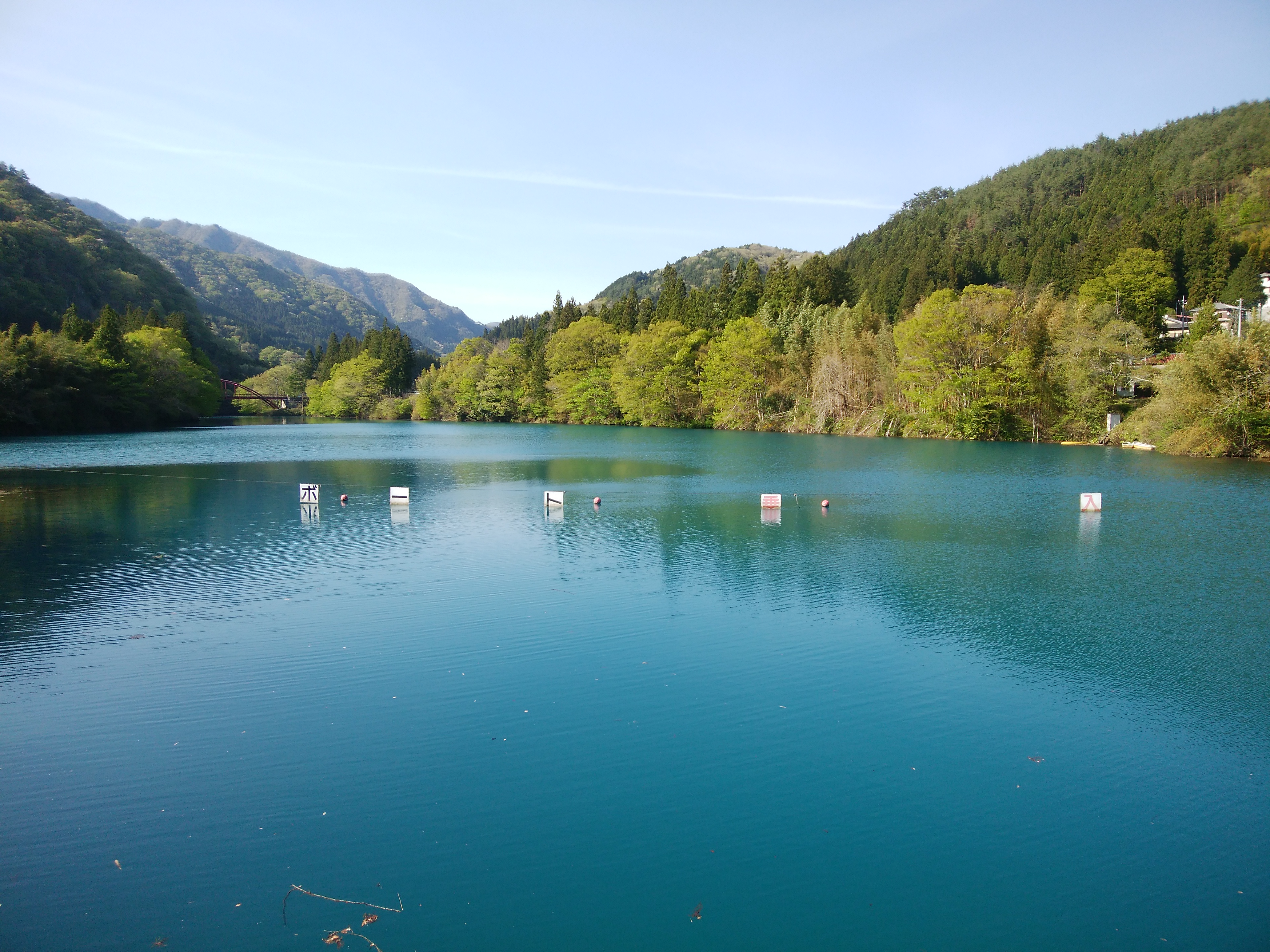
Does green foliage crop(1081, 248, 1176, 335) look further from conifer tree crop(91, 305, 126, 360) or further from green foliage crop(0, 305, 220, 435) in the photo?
conifer tree crop(91, 305, 126, 360)

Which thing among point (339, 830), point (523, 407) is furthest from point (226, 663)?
Answer: point (523, 407)

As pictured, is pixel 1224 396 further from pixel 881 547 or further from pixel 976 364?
pixel 881 547

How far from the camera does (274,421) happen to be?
96500mm

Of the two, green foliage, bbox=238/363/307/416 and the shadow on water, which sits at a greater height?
green foliage, bbox=238/363/307/416

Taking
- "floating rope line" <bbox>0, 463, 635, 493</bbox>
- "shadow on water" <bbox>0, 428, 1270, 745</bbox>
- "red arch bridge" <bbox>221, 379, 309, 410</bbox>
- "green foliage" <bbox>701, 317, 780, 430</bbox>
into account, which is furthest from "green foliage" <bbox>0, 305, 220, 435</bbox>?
"green foliage" <bbox>701, 317, 780, 430</bbox>

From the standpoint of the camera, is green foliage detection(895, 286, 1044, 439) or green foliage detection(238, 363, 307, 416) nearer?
green foliage detection(895, 286, 1044, 439)

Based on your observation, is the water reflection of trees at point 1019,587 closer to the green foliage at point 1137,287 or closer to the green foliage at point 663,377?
the green foliage at point 1137,287

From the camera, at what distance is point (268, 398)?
12256cm

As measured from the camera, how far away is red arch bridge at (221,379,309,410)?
12181cm

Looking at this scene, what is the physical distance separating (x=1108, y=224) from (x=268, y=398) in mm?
120717

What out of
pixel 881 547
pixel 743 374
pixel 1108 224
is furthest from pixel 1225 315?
pixel 881 547

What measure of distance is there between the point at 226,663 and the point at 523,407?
84.7 m

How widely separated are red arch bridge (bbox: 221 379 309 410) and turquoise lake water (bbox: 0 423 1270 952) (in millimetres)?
114529

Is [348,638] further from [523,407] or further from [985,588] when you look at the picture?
[523,407]
